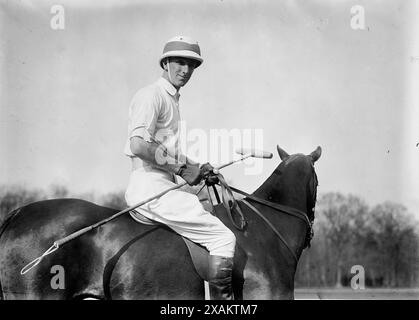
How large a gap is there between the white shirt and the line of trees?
262cm

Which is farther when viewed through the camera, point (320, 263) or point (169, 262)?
point (320, 263)

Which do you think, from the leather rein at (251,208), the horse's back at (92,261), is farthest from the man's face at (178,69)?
the horse's back at (92,261)

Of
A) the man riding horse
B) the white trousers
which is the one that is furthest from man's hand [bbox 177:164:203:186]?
the white trousers

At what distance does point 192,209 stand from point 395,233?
762 cm

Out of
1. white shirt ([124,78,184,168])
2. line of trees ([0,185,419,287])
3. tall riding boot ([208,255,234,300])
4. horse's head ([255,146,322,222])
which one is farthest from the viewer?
line of trees ([0,185,419,287])

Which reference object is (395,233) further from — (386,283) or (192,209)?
(192,209)

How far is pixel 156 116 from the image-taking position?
611 cm

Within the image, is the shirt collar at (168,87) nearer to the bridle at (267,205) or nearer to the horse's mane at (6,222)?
the bridle at (267,205)

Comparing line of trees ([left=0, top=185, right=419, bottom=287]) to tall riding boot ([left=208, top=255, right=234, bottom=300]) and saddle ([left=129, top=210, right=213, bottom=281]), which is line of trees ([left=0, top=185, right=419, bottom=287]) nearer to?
saddle ([left=129, top=210, right=213, bottom=281])

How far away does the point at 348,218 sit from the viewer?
14.0 metres

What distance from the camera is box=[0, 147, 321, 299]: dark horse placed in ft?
19.3

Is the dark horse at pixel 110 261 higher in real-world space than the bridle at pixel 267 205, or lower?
lower

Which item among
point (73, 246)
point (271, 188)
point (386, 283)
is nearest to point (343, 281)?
point (386, 283)

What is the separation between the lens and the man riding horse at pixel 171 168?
5.91m
